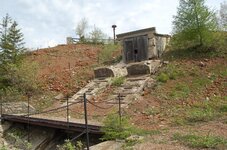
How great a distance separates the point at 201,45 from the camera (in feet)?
62.9

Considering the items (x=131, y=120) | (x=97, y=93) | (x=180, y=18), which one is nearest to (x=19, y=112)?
(x=97, y=93)

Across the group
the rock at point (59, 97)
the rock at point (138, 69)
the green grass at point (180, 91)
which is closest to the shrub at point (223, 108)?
the green grass at point (180, 91)

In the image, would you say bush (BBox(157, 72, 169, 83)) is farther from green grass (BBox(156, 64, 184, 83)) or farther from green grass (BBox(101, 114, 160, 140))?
green grass (BBox(101, 114, 160, 140))

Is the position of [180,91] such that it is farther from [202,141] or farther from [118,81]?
[202,141]

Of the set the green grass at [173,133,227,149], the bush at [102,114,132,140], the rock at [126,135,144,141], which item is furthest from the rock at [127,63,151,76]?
the green grass at [173,133,227,149]

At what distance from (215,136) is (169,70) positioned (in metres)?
9.12

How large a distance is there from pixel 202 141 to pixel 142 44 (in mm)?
13821

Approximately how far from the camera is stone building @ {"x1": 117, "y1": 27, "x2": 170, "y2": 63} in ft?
68.0

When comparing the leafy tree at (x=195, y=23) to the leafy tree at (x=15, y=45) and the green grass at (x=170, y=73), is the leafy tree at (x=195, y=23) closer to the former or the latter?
the green grass at (x=170, y=73)

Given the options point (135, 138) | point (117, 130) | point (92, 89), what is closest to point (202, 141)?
point (135, 138)

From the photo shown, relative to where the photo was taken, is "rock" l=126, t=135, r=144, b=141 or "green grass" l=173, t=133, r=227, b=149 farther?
"rock" l=126, t=135, r=144, b=141

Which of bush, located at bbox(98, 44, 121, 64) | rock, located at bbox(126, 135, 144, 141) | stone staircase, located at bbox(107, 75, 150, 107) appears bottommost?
rock, located at bbox(126, 135, 144, 141)

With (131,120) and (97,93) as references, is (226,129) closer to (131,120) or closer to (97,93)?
(131,120)

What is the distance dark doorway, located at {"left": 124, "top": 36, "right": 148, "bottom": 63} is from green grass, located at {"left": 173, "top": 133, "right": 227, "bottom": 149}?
1296cm
